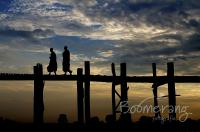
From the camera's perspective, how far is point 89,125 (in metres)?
17.4

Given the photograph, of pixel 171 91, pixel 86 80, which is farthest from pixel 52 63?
pixel 171 91

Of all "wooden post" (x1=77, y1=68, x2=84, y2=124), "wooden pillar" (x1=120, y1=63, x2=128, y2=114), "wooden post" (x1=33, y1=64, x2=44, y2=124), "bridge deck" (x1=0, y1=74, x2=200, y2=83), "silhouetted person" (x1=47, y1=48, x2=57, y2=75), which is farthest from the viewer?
"silhouetted person" (x1=47, y1=48, x2=57, y2=75)

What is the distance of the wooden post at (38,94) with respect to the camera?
1816 centimetres

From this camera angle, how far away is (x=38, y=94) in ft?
60.1

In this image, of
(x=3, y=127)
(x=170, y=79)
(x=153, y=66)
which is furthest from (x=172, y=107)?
(x=3, y=127)

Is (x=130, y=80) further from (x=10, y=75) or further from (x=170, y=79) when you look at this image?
(x=10, y=75)

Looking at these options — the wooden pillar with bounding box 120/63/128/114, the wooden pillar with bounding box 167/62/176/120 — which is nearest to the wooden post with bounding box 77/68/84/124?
the wooden pillar with bounding box 120/63/128/114

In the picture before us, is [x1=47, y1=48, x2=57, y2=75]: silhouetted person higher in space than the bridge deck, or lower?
higher

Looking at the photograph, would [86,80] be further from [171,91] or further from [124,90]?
[171,91]

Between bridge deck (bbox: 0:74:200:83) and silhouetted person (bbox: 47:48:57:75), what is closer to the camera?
bridge deck (bbox: 0:74:200:83)

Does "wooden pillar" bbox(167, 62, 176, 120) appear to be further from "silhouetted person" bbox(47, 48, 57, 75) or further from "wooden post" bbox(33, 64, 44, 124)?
"wooden post" bbox(33, 64, 44, 124)

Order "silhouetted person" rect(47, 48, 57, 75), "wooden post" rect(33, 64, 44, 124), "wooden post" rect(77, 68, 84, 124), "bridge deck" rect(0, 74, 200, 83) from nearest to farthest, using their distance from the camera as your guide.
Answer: "wooden post" rect(33, 64, 44, 124)
"bridge deck" rect(0, 74, 200, 83)
"wooden post" rect(77, 68, 84, 124)
"silhouetted person" rect(47, 48, 57, 75)

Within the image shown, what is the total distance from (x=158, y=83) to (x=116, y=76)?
2.22 metres

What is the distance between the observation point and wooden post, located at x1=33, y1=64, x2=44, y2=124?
59.6 feet
